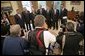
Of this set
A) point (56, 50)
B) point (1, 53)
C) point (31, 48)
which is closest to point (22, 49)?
point (31, 48)

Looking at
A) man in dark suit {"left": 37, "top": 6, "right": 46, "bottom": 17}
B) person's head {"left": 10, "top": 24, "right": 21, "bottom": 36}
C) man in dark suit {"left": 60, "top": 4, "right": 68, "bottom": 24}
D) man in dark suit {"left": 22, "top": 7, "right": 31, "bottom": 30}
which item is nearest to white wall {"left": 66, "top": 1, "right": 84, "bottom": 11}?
man in dark suit {"left": 60, "top": 4, "right": 68, "bottom": 24}

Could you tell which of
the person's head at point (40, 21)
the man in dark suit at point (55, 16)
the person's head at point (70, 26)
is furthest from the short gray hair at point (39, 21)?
the person's head at point (70, 26)

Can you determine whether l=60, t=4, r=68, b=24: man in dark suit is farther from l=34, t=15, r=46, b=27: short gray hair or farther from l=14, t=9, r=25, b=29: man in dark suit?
l=14, t=9, r=25, b=29: man in dark suit

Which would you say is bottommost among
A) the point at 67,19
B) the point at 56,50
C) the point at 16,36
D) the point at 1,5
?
the point at 56,50

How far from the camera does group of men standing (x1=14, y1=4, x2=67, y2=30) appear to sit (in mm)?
2048

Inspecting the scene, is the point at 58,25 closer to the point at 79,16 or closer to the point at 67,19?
the point at 67,19

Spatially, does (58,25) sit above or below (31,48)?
above

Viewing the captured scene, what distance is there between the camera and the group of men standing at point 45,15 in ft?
6.72

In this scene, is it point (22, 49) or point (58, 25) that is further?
point (58, 25)

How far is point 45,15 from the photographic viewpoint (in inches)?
81.4

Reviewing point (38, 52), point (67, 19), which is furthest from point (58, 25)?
point (38, 52)

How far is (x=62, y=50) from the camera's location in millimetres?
2078

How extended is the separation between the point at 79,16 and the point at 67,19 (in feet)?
0.45

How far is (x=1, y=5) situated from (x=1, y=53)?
21.3 inches
